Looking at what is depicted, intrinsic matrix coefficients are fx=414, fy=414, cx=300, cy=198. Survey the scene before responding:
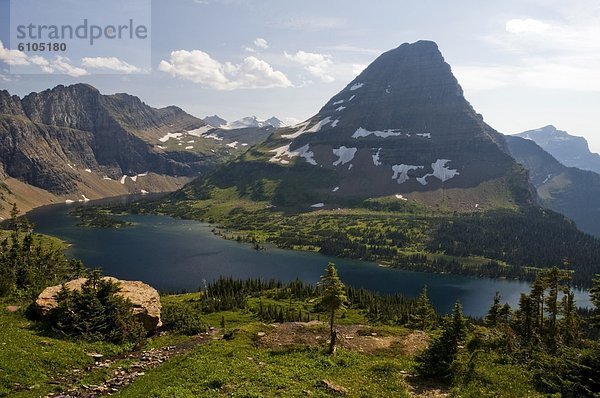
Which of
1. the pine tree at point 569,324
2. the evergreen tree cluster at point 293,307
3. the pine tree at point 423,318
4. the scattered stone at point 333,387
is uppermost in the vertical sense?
the scattered stone at point 333,387

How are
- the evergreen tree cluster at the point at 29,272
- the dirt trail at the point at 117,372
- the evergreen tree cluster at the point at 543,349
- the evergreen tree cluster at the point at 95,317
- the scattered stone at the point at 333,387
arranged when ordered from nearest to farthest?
the evergreen tree cluster at the point at 543,349
the scattered stone at the point at 333,387
the dirt trail at the point at 117,372
the evergreen tree cluster at the point at 95,317
the evergreen tree cluster at the point at 29,272

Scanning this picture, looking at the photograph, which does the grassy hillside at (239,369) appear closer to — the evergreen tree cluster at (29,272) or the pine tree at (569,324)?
the evergreen tree cluster at (29,272)

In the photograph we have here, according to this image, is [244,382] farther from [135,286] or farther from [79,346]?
[135,286]

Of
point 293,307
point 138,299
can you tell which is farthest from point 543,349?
point 293,307

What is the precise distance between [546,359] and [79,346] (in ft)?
163

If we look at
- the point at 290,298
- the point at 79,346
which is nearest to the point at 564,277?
the point at 79,346

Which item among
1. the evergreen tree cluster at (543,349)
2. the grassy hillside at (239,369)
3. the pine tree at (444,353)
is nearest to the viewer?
the evergreen tree cluster at (543,349)

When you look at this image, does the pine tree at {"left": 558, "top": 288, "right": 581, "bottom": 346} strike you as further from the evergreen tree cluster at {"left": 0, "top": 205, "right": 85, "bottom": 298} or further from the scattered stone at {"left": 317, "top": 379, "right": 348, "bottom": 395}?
the evergreen tree cluster at {"left": 0, "top": 205, "right": 85, "bottom": 298}

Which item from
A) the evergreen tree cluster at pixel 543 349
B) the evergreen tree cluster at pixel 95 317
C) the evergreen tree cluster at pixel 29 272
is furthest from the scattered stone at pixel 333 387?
the evergreen tree cluster at pixel 29 272

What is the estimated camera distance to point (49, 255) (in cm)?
10075

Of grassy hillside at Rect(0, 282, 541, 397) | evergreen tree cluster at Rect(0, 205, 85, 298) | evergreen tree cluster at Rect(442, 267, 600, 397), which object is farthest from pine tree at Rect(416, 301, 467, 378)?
evergreen tree cluster at Rect(0, 205, 85, 298)

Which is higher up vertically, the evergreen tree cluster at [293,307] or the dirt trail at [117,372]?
the dirt trail at [117,372]

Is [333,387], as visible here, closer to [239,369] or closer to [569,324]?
[239,369]

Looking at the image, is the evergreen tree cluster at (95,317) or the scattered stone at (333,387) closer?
the scattered stone at (333,387)
